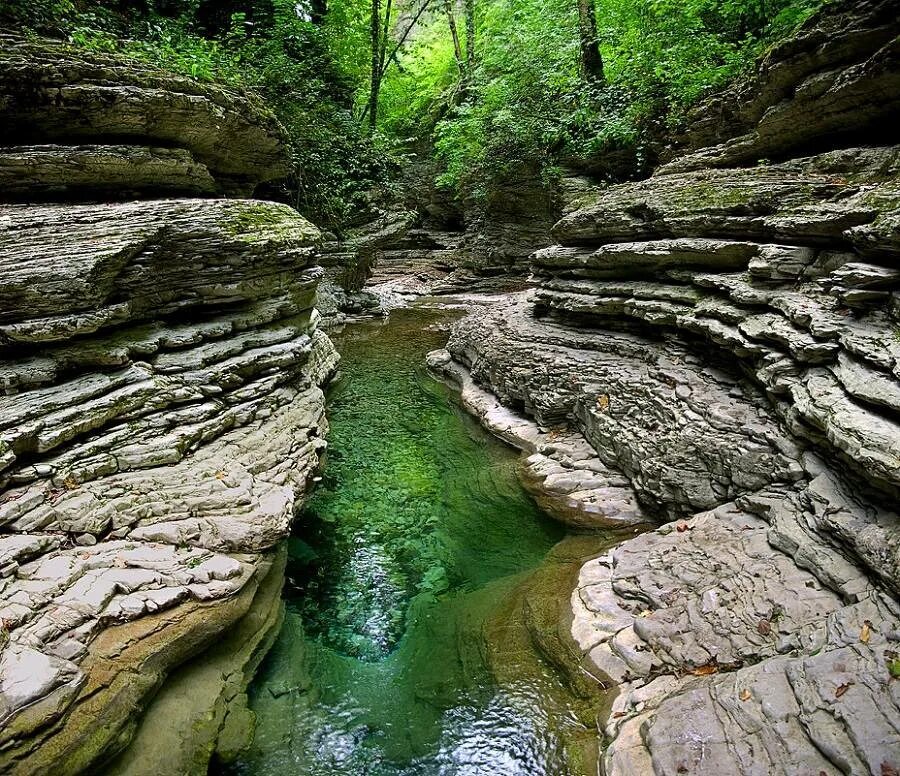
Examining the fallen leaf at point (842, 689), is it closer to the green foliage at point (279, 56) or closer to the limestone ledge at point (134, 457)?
the limestone ledge at point (134, 457)

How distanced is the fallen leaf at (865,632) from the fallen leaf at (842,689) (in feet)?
1.84

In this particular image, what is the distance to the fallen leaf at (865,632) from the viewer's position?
5.22 metres

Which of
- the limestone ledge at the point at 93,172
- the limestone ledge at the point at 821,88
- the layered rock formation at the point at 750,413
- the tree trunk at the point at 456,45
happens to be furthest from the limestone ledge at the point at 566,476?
the tree trunk at the point at 456,45

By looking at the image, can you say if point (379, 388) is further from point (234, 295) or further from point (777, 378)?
point (777, 378)

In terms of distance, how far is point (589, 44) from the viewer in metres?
21.1

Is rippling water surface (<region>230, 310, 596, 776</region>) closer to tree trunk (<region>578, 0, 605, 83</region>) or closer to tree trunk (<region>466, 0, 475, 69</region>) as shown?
tree trunk (<region>578, 0, 605, 83</region>)

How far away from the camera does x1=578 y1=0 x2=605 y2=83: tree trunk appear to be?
20938mm

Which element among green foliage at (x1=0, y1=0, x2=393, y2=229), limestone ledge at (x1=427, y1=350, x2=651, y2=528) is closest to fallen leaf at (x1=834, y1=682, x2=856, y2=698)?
limestone ledge at (x1=427, y1=350, x2=651, y2=528)

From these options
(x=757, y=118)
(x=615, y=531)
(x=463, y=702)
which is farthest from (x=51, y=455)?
(x=757, y=118)

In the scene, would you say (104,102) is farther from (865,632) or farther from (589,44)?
(589,44)

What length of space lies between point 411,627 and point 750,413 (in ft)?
20.3

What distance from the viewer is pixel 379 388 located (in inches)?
639

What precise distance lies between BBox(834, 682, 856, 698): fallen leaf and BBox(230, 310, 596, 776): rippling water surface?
8.48ft

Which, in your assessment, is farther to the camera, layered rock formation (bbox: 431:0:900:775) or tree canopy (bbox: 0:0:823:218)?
tree canopy (bbox: 0:0:823:218)
